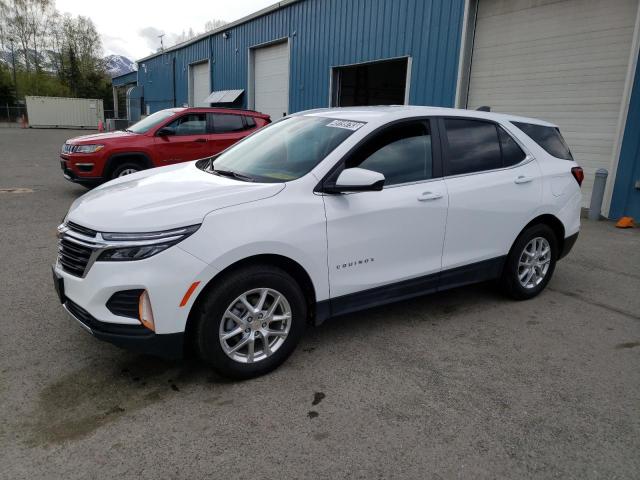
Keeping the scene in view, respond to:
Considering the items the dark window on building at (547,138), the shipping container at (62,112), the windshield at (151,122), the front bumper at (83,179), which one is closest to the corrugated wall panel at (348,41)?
the windshield at (151,122)

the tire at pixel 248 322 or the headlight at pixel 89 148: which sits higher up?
the headlight at pixel 89 148

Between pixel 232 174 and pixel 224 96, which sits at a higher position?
pixel 224 96

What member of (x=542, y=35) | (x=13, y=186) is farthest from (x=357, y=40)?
(x=13, y=186)

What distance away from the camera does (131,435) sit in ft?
8.50

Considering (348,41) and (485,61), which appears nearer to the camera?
(485,61)

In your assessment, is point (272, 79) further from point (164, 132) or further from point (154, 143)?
point (154, 143)

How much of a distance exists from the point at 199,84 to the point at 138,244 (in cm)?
2466

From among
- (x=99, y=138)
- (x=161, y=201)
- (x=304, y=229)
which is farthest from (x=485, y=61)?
(x=161, y=201)

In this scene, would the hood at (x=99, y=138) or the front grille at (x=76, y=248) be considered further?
the hood at (x=99, y=138)

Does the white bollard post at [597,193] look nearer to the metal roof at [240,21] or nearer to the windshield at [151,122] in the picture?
the windshield at [151,122]

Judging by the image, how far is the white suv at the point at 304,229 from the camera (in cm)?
277

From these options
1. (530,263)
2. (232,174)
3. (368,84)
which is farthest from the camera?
(368,84)

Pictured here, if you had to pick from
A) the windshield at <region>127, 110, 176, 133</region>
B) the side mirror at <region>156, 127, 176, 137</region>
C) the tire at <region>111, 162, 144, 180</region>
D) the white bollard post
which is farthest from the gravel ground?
the windshield at <region>127, 110, 176, 133</region>

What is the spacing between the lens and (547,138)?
476 centimetres
